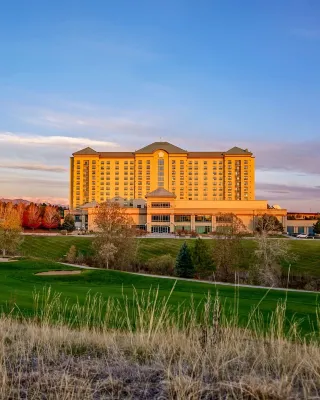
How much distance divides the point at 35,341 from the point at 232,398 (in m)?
3.14

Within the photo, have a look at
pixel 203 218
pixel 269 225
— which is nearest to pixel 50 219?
pixel 203 218

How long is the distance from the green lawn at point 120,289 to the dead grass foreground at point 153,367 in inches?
72.9

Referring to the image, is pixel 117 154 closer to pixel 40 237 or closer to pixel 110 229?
pixel 40 237

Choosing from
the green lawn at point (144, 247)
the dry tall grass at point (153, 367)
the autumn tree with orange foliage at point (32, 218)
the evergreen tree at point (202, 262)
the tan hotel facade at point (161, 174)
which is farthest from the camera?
the tan hotel facade at point (161, 174)

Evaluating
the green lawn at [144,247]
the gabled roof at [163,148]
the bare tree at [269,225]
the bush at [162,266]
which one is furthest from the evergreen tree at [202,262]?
the gabled roof at [163,148]

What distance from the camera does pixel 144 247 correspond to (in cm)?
5931

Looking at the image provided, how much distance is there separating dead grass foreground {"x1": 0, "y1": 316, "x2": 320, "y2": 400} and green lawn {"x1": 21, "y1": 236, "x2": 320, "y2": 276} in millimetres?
43875

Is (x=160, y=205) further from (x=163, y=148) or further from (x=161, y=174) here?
(x=163, y=148)

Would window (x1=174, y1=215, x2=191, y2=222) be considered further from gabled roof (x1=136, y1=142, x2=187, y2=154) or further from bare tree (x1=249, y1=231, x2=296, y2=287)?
bare tree (x1=249, y1=231, x2=296, y2=287)

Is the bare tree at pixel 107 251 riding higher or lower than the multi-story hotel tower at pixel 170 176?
lower

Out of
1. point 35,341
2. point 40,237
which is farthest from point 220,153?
point 35,341

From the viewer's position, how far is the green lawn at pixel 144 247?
52.2 meters

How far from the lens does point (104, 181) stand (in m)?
143

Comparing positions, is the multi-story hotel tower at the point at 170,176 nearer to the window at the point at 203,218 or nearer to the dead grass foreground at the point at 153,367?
the window at the point at 203,218
